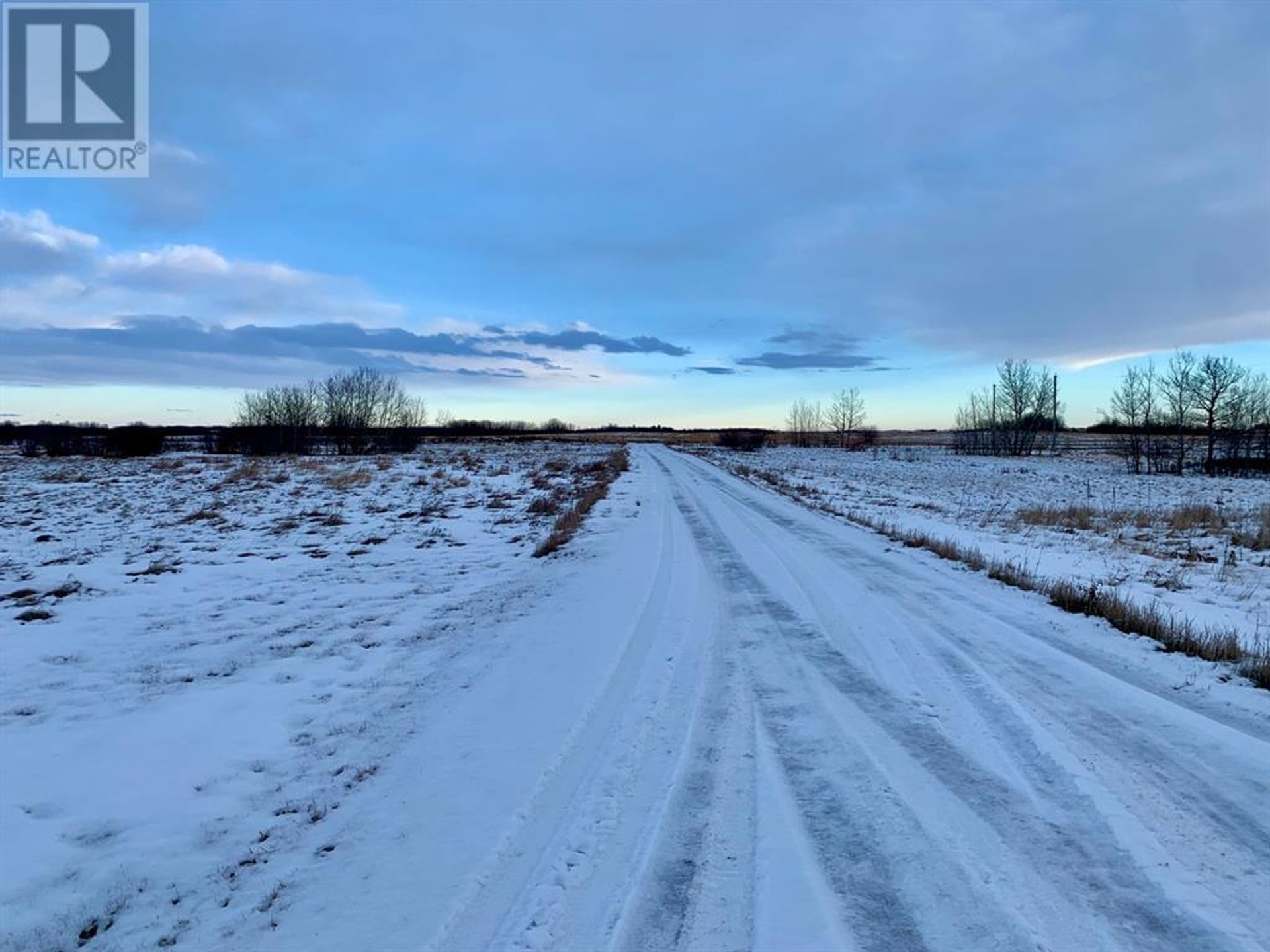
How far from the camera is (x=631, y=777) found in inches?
152

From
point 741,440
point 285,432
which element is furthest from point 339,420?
point 741,440

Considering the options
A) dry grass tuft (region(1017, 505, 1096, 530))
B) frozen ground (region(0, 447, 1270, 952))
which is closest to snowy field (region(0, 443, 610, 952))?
frozen ground (region(0, 447, 1270, 952))

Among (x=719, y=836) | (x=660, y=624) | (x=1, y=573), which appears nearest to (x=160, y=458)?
(x=1, y=573)

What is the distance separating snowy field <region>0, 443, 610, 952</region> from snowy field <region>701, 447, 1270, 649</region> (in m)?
7.96

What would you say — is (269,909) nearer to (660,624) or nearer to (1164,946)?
(1164,946)

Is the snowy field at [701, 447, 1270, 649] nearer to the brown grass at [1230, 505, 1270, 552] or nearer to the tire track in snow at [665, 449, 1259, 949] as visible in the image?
the brown grass at [1230, 505, 1270, 552]

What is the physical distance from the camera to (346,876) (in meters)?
3.10

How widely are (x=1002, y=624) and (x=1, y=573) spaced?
1422 centimetres

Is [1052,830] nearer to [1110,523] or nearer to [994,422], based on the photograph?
[1110,523]

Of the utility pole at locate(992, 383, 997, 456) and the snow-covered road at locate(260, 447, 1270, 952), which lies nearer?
the snow-covered road at locate(260, 447, 1270, 952)

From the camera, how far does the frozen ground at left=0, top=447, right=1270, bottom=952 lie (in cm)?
274

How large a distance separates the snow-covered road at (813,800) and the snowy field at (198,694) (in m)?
0.52

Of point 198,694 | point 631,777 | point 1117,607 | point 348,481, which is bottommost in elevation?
point 198,694

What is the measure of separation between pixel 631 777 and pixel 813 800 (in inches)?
40.1
